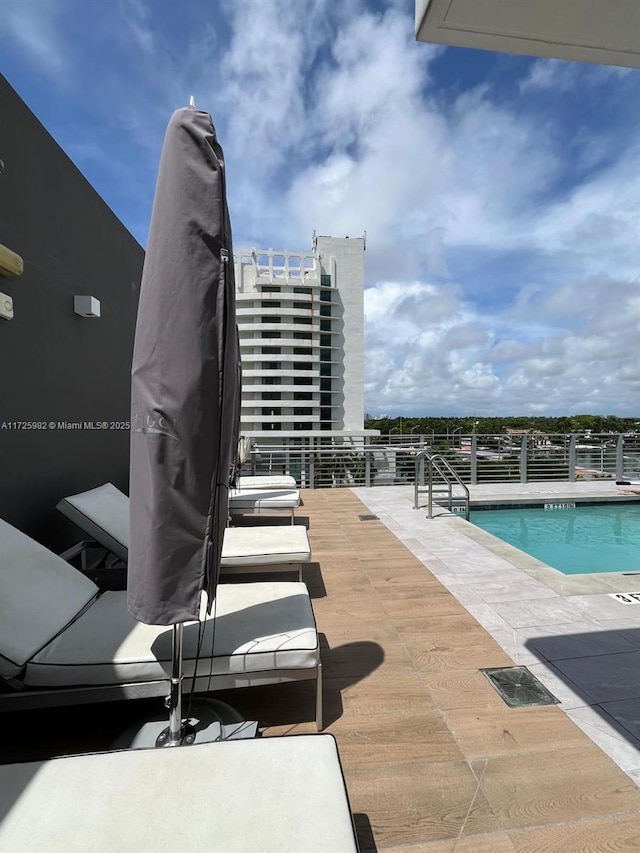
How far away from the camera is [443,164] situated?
28.8ft

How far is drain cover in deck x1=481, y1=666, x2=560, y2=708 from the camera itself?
6.44 feet

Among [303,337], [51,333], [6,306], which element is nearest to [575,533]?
[51,333]

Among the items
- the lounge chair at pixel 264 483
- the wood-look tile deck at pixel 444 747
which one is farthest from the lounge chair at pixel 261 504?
the wood-look tile deck at pixel 444 747

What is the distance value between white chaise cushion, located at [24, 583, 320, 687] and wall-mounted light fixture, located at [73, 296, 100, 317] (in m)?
2.61

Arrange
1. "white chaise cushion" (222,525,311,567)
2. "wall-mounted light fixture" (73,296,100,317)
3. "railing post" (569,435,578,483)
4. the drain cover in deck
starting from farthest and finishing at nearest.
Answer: "railing post" (569,435,578,483) < "wall-mounted light fixture" (73,296,100,317) < "white chaise cushion" (222,525,311,567) < the drain cover in deck

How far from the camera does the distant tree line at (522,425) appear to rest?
9.52 metres

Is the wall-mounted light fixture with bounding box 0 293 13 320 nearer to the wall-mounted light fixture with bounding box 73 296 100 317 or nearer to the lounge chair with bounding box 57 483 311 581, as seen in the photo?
the wall-mounted light fixture with bounding box 73 296 100 317

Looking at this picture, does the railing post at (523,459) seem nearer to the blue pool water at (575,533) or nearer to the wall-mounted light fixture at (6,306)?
the blue pool water at (575,533)

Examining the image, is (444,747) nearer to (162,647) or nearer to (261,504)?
(162,647)

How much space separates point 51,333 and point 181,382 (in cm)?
267

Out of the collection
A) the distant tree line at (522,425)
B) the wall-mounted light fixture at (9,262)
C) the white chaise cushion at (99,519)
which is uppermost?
the wall-mounted light fixture at (9,262)

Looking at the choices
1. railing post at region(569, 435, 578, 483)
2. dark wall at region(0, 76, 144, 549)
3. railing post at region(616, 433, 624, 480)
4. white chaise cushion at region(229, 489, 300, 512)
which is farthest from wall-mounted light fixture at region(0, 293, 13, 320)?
railing post at region(616, 433, 624, 480)

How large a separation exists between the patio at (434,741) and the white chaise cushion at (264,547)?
1.45 ft

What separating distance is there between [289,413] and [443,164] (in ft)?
149
